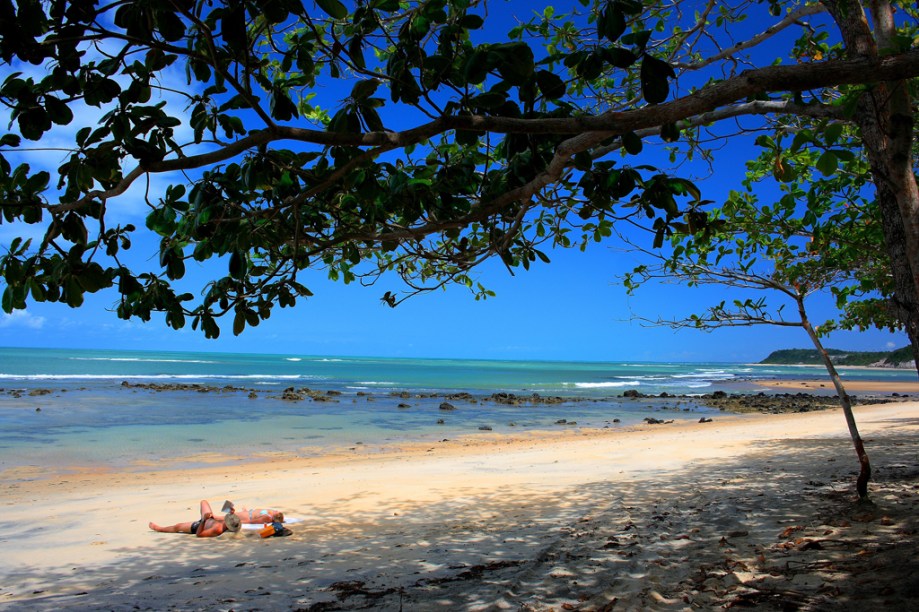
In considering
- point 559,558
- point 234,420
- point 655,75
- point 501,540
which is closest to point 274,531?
point 501,540

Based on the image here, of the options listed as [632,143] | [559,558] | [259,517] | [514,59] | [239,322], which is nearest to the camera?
[514,59]

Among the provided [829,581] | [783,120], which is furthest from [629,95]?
[829,581]

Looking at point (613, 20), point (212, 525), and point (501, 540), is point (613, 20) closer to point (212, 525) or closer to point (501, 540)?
point (501, 540)

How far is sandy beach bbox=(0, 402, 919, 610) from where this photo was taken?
3.24m

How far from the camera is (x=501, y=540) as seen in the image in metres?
4.61

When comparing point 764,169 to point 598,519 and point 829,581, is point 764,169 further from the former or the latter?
point 829,581

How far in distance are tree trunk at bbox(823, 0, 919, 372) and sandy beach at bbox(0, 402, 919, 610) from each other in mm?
1378

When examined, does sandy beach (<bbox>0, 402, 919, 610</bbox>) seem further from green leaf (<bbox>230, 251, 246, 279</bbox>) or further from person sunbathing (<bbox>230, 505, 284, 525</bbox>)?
green leaf (<bbox>230, 251, 246, 279</bbox>)

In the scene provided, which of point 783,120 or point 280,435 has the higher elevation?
point 783,120

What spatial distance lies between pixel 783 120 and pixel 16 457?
12.8 meters

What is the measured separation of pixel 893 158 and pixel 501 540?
3.47 m

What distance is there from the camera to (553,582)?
137 inches

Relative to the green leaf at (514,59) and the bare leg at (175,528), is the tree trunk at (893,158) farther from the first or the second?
the bare leg at (175,528)

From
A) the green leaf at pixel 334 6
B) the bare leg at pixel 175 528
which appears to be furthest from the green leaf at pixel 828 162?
the bare leg at pixel 175 528
